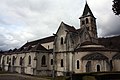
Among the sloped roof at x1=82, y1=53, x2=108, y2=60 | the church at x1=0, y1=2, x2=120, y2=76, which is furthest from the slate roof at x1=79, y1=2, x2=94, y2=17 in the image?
the sloped roof at x1=82, y1=53, x2=108, y2=60

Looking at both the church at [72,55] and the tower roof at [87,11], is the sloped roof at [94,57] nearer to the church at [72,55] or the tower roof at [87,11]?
the church at [72,55]

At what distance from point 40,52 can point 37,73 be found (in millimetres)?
5575

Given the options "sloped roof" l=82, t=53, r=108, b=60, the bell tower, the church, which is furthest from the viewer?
the bell tower

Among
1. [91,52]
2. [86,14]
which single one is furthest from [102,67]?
[86,14]

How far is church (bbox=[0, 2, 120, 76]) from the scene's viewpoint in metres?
38.3

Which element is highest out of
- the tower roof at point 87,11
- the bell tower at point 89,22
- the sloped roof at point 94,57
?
the tower roof at point 87,11

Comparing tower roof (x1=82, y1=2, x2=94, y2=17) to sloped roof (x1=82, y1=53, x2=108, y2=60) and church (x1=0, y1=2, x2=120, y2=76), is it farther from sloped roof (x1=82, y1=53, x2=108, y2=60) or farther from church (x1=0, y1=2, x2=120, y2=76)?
sloped roof (x1=82, y1=53, x2=108, y2=60)

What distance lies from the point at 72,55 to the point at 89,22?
49.2 feet

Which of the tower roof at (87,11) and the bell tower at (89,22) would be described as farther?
the tower roof at (87,11)

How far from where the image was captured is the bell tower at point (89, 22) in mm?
51050

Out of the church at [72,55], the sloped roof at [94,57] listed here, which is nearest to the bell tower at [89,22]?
the church at [72,55]

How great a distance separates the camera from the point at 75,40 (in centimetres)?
4219

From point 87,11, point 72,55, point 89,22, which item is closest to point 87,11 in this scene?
point 87,11

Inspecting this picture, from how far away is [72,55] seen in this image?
41.1 m
